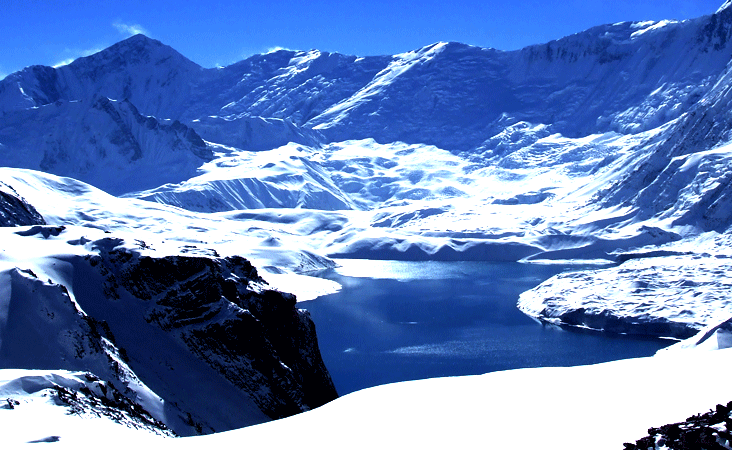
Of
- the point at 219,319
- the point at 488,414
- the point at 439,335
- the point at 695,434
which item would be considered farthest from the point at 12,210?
the point at 695,434

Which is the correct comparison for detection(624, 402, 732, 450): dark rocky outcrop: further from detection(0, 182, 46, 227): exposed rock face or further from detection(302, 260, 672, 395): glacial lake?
detection(0, 182, 46, 227): exposed rock face

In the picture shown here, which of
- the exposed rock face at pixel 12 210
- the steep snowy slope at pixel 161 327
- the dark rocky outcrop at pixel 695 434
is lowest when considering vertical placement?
the dark rocky outcrop at pixel 695 434

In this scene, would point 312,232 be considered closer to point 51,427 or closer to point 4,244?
point 4,244

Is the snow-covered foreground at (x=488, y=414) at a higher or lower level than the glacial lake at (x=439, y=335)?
lower

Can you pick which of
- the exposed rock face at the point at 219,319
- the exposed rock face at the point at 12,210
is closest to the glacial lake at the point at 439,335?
the exposed rock face at the point at 219,319

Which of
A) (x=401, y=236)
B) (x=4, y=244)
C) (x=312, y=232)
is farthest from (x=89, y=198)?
(x=4, y=244)

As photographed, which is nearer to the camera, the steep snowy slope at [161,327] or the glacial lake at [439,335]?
the steep snowy slope at [161,327]

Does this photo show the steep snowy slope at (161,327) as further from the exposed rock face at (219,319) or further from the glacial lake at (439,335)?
the glacial lake at (439,335)
